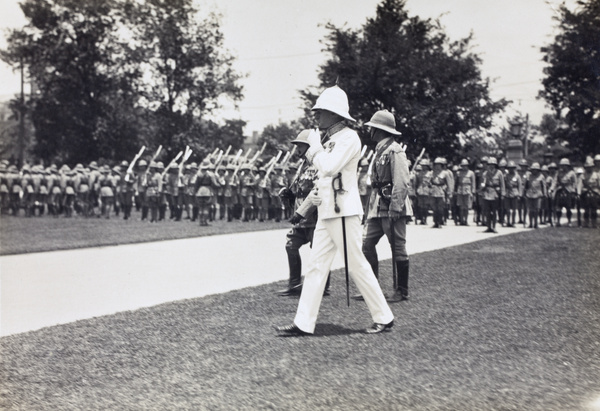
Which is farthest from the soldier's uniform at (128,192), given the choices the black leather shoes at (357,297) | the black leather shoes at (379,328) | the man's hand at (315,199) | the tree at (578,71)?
the black leather shoes at (379,328)

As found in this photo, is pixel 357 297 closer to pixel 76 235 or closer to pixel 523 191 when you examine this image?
pixel 76 235

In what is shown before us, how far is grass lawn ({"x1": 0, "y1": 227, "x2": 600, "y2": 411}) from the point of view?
4523 millimetres

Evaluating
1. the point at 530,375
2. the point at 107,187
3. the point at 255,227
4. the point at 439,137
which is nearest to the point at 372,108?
the point at 439,137

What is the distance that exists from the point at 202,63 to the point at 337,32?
983 cm

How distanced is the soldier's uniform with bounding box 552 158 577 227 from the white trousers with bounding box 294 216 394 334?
1707 centimetres

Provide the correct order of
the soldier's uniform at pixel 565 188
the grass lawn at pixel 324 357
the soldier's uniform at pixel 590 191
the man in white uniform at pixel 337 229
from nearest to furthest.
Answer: the grass lawn at pixel 324 357 → the man in white uniform at pixel 337 229 → the soldier's uniform at pixel 590 191 → the soldier's uniform at pixel 565 188

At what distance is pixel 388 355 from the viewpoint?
5.54 m

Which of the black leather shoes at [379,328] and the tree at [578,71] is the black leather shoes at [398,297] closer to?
the black leather shoes at [379,328]

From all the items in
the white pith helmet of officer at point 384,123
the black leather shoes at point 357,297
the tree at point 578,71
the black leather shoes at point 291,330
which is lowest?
the black leather shoes at point 357,297

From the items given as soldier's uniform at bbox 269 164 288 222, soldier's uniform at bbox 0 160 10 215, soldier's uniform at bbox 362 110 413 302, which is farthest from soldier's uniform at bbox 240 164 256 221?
soldier's uniform at bbox 362 110 413 302

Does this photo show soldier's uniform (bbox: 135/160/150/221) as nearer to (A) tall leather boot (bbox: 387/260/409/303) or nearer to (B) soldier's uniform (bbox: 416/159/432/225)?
(B) soldier's uniform (bbox: 416/159/432/225)

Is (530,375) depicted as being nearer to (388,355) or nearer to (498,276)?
(388,355)

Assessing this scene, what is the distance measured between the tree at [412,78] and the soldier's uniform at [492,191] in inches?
163

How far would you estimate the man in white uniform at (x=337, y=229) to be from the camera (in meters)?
6.23
